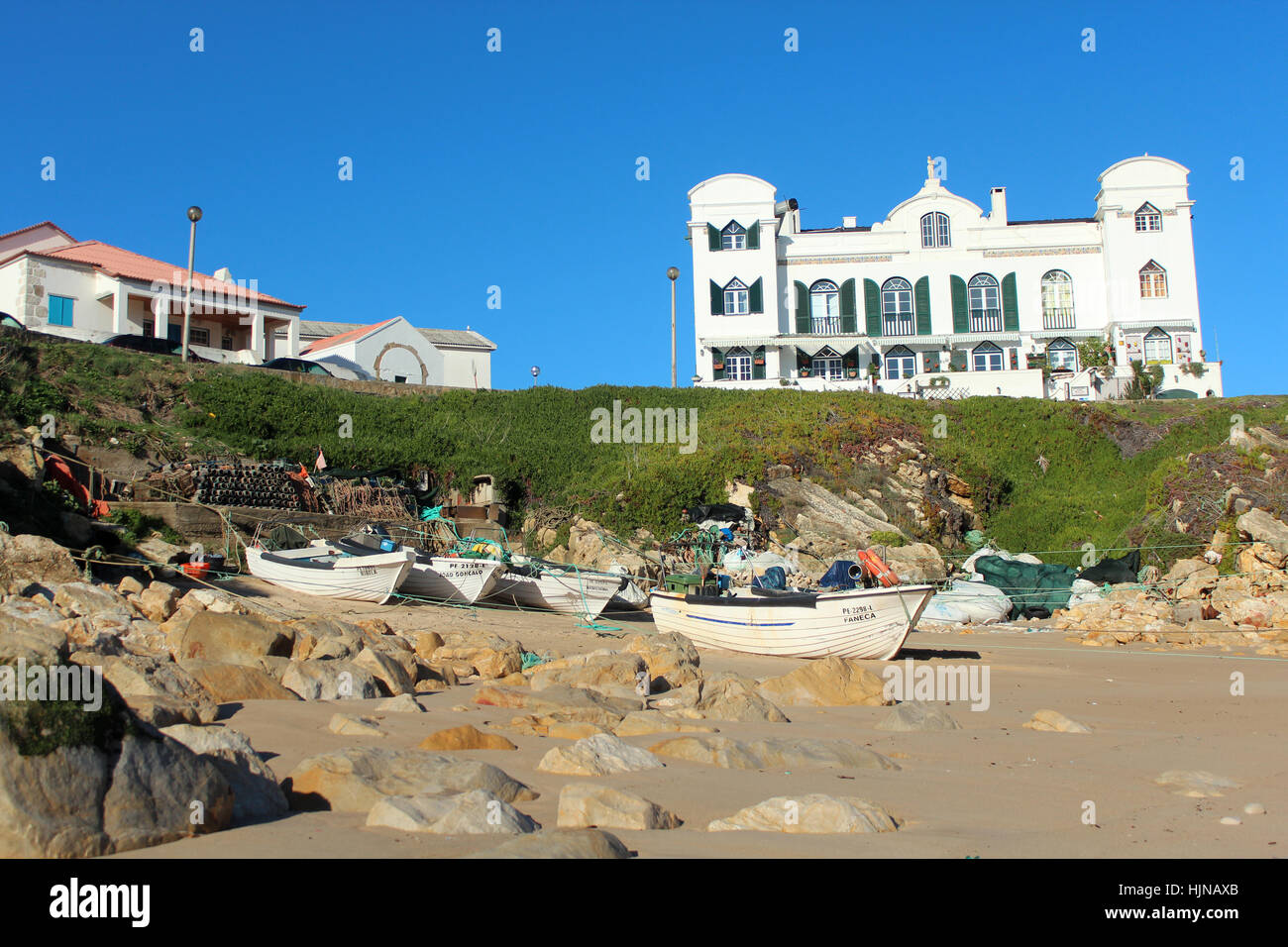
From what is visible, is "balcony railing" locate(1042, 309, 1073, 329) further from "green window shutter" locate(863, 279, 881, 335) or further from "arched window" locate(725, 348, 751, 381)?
"arched window" locate(725, 348, 751, 381)

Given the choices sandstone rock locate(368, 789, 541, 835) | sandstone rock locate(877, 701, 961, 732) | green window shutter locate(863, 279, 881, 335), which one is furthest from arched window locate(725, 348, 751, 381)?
sandstone rock locate(368, 789, 541, 835)

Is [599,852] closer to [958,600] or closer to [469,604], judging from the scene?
[469,604]

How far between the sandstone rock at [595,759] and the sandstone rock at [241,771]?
1721mm

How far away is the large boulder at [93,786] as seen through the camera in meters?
3.88

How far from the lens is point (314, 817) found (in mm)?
4801

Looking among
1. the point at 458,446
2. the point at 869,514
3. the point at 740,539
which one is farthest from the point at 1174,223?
the point at 458,446

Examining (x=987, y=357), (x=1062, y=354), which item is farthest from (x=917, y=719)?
(x=1062, y=354)

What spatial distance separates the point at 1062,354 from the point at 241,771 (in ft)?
144

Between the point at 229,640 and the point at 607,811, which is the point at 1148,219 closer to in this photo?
the point at 229,640

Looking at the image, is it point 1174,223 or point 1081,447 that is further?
point 1174,223

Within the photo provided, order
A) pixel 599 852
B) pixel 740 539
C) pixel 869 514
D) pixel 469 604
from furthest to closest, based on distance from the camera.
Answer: pixel 869 514 < pixel 740 539 < pixel 469 604 < pixel 599 852

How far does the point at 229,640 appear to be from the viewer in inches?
363

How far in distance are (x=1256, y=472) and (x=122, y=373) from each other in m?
30.6
